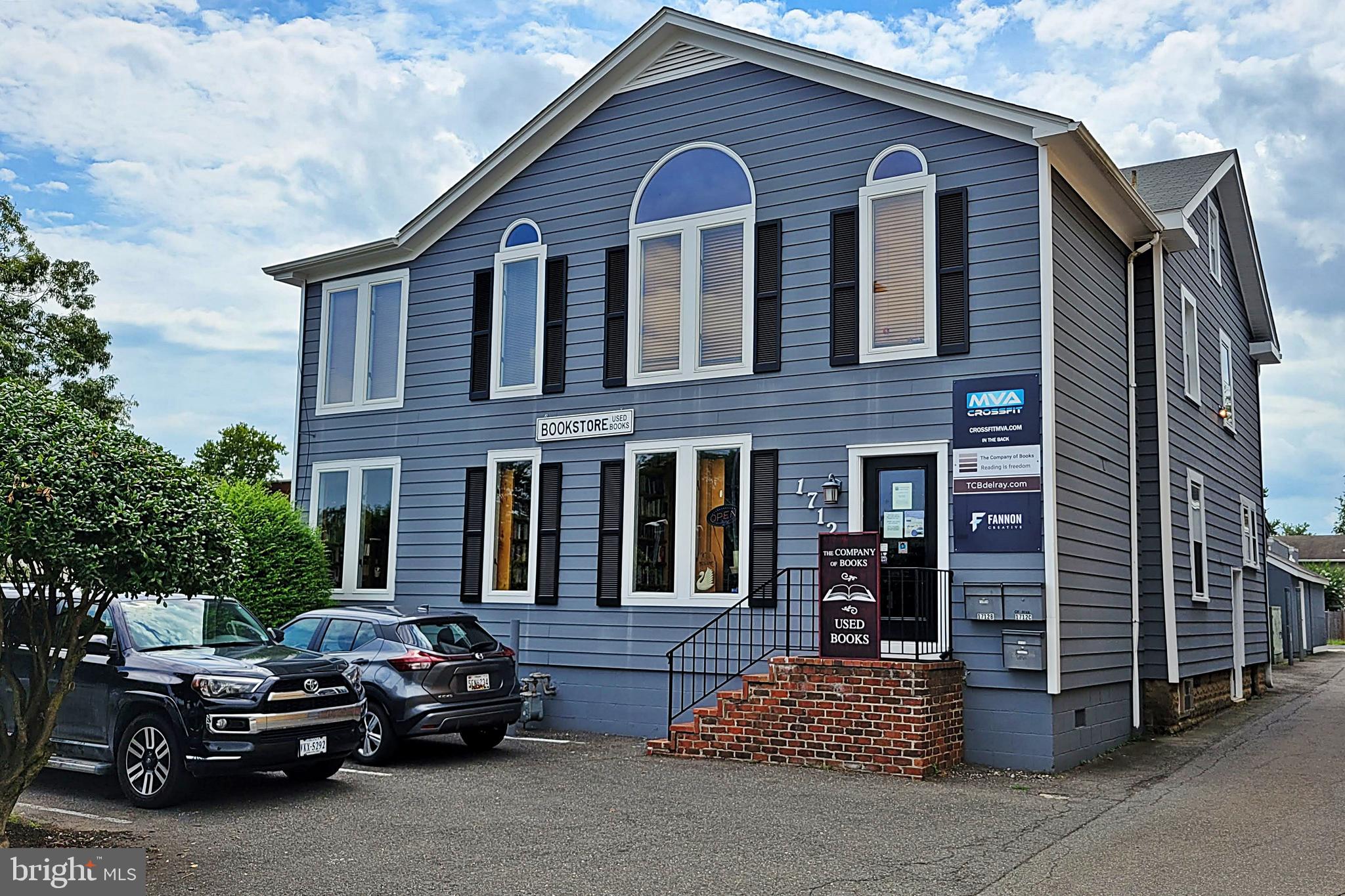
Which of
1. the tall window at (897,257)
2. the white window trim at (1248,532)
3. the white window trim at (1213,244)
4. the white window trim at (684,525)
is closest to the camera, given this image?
the tall window at (897,257)

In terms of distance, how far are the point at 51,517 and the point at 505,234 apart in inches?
386

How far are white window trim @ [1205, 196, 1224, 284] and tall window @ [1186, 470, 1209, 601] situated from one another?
3.76 meters

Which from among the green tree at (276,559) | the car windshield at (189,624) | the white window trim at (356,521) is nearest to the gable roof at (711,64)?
the white window trim at (356,521)

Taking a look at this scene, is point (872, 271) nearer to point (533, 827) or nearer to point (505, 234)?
point (505, 234)

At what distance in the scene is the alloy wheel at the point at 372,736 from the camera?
462 inches

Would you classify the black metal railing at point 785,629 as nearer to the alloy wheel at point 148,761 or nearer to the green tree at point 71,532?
the alloy wheel at point 148,761

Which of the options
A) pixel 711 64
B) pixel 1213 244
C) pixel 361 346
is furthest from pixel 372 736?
pixel 1213 244

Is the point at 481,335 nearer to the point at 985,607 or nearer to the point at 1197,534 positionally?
the point at 985,607

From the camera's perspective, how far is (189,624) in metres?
10.4

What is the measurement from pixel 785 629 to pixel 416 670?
13.2 feet

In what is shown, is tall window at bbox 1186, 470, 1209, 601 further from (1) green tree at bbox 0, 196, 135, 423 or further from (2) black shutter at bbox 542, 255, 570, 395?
(1) green tree at bbox 0, 196, 135, 423

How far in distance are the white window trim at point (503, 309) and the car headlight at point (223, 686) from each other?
6987 millimetres

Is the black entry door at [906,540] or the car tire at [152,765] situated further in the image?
the black entry door at [906,540]

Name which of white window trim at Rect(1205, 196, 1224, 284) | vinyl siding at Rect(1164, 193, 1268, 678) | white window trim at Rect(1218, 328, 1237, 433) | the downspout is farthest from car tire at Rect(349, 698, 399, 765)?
white window trim at Rect(1205, 196, 1224, 284)
